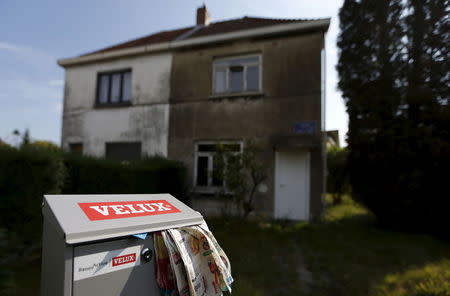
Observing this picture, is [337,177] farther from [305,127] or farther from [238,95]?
[238,95]

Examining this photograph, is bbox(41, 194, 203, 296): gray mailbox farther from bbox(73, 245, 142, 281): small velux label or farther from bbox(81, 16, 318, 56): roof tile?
bbox(81, 16, 318, 56): roof tile

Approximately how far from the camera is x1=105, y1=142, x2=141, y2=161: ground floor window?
9.23 m

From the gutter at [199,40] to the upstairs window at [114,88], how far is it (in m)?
0.69

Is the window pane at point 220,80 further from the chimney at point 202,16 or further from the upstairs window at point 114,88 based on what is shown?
the upstairs window at point 114,88

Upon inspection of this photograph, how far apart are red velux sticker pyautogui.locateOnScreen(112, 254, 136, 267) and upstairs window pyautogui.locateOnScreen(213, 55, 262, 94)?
7.07m

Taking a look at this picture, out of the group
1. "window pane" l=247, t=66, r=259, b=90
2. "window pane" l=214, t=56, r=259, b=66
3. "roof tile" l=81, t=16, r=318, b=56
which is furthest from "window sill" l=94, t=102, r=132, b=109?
"window pane" l=247, t=66, r=259, b=90

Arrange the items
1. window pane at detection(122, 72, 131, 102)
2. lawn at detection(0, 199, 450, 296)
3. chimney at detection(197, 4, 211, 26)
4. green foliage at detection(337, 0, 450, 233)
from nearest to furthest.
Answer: lawn at detection(0, 199, 450, 296), green foliage at detection(337, 0, 450, 233), window pane at detection(122, 72, 131, 102), chimney at detection(197, 4, 211, 26)

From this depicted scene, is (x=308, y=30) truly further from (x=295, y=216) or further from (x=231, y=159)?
(x=295, y=216)

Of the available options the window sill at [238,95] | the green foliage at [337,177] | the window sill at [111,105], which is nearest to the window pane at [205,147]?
the window sill at [238,95]

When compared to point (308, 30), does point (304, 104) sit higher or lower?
lower

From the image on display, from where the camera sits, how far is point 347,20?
626cm

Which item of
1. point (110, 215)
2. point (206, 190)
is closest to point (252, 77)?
point (206, 190)

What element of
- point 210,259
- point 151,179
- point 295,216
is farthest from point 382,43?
point 151,179

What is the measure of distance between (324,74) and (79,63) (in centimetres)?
956
